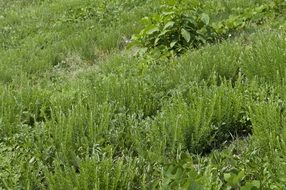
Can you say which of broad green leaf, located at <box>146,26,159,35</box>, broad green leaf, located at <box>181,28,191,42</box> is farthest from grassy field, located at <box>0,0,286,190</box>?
broad green leaf, located at <box>146,26,159,35</box>

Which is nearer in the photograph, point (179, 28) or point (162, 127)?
point (162, 127)

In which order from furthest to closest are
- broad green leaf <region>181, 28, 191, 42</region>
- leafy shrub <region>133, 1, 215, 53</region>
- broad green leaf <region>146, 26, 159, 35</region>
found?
1. broad green leaf <region>146, 26, 159, 35</region>
2. leafy shrub <region>133, 1, 215, 53</region>
3. broad green leaf <region>181, 28, 191, 42</region>

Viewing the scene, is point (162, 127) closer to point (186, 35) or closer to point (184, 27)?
point (186, 35)

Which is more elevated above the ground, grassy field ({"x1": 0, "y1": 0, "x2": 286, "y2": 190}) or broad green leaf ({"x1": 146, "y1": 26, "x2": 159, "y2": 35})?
grassy field ({"x1": 0, "y1": 0, "x2": 286, "y2": 190})

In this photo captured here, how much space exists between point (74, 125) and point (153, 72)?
69.0 inches

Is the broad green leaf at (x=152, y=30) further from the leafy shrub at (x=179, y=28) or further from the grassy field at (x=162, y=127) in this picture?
the grassy field at (x=162, y=127)

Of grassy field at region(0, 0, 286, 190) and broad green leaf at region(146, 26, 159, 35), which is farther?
broad green leaf at region(146, 26, 159, 35)

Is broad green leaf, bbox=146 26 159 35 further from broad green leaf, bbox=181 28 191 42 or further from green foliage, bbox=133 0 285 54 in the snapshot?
broad green leaf, bbox=181 28 191 42

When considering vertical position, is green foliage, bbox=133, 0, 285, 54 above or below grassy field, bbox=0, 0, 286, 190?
below

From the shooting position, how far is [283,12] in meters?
7.27

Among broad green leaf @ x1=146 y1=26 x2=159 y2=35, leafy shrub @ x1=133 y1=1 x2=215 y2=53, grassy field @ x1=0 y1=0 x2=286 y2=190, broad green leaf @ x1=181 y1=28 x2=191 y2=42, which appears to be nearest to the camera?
grassy field @ x1=0 y1=0 x2=286 y2=190

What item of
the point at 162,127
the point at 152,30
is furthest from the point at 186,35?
the point at 162,127

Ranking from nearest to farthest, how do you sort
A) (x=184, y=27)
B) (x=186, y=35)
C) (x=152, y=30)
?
(x=186, y=35), (x=184, y=27), (x=152, y=30)

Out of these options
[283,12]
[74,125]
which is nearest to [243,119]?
[74,125]
